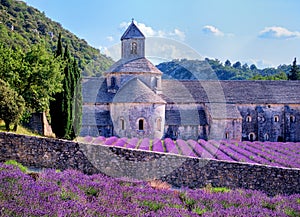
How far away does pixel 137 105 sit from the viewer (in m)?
36.8

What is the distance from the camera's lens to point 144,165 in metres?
15.7

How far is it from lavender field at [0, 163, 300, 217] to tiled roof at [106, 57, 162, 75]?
28897 mm

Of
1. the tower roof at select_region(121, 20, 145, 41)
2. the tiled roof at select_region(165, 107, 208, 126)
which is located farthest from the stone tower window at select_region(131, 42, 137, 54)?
the tiled roof at select_region(165, 107, 208, 126)

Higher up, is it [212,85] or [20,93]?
[212,85]

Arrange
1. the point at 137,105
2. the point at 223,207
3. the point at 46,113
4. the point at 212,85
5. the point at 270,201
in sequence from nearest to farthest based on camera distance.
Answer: the point at 223,207, the point at 270,201, the point at 46,113, the point at 137,105, the point at 212,85

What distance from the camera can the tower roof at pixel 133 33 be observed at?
45375 mm

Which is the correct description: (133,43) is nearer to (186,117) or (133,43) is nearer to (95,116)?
(95,116)

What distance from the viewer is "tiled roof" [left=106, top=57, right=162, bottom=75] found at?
40906 mm

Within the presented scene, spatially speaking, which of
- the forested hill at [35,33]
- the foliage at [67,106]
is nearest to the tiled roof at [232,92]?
the foliage at [67,106]

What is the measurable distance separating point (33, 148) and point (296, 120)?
3612 centimetres

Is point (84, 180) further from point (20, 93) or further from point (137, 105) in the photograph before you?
point (137, 105)

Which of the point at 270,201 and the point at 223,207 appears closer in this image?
the point at 223,207

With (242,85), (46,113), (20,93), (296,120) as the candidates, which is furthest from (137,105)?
(296,120)

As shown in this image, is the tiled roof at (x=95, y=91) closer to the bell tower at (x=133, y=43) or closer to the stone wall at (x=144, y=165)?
the bell tower at (x=133, y=43)
